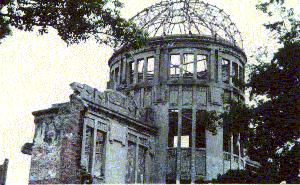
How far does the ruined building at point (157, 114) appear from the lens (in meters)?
24.7

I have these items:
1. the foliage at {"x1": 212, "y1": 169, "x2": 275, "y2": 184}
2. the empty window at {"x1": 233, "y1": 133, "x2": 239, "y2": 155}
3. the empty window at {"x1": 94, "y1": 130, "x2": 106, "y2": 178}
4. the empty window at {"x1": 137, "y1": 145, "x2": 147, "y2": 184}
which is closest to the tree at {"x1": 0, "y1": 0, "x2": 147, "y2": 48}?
the foliage at {"x1": 212, "y1": 169, "x2": 275, "y2": 184}

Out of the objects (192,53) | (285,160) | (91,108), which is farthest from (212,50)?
(285,160)

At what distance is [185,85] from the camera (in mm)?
30906

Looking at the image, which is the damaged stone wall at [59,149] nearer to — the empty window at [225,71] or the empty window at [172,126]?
the empty window at [172,126]

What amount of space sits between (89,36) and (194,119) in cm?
1706

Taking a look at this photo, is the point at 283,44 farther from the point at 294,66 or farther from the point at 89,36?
the point at 89,36

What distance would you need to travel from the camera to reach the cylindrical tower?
29688mm

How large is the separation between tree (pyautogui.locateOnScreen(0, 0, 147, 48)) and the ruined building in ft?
35.8

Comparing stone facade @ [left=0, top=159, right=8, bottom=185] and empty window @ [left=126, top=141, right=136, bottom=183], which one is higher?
empty window @ [left=126, top=141, right=136, bottom=183]

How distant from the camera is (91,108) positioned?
25250 mm

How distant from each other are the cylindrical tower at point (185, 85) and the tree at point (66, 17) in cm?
1666

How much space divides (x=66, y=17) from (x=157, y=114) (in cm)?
1787

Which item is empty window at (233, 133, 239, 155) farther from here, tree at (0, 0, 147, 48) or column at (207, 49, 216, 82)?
tree at (0, 0, 147, 48)

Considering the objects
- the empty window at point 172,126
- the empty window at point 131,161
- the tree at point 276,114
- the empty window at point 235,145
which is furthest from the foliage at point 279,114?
the empty window at point 235,145
